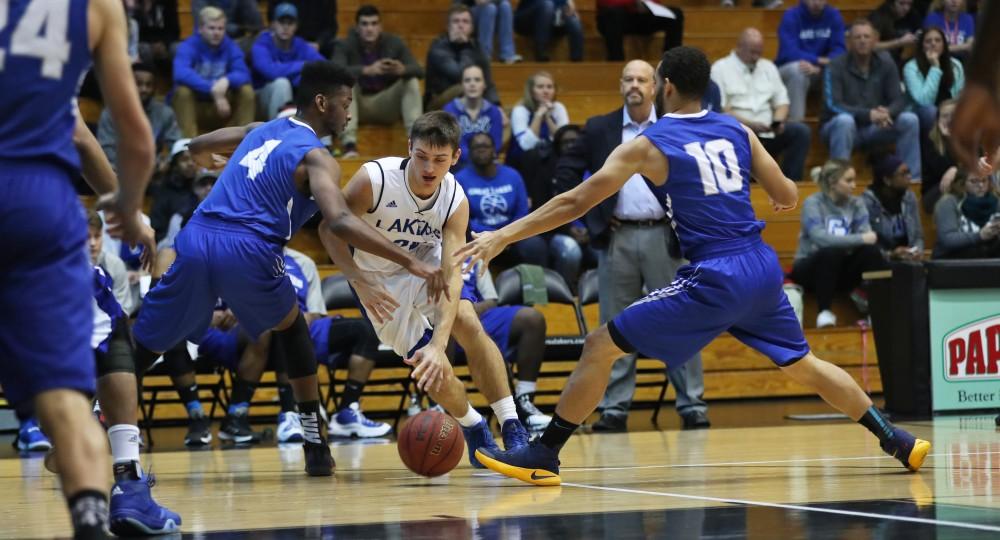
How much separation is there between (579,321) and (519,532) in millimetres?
6192

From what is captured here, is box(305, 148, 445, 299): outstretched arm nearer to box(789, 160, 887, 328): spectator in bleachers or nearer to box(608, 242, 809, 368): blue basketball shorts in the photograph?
box(608, 242, 809, 368): blue basketball shorts

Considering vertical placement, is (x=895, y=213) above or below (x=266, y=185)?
below

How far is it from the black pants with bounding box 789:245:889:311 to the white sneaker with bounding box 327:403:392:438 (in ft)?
14.0

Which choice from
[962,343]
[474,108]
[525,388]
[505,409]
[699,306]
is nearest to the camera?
[699,306]

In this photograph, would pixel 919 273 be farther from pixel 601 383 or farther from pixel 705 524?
pixel 705 524

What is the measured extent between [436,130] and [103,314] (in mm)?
1849

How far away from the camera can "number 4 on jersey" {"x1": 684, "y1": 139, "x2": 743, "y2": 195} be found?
5.90 m

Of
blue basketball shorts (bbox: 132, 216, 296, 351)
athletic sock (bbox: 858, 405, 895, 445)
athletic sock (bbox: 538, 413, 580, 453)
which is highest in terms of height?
blue basketball shorts (bbox: 132, 216, 296, 351)

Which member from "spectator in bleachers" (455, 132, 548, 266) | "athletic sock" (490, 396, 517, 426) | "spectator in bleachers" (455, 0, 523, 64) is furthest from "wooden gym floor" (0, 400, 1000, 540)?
"spectator in bleachers" (455, 0, 523, 64)

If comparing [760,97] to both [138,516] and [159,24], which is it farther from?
[138,516]

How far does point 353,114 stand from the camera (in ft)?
42.2

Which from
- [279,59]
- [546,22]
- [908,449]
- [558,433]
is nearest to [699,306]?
[558,433]

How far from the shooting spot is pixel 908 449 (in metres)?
6.00

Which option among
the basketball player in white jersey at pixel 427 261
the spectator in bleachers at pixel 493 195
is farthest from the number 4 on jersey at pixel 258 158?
the spectator in bleachers at pixel 493 195
